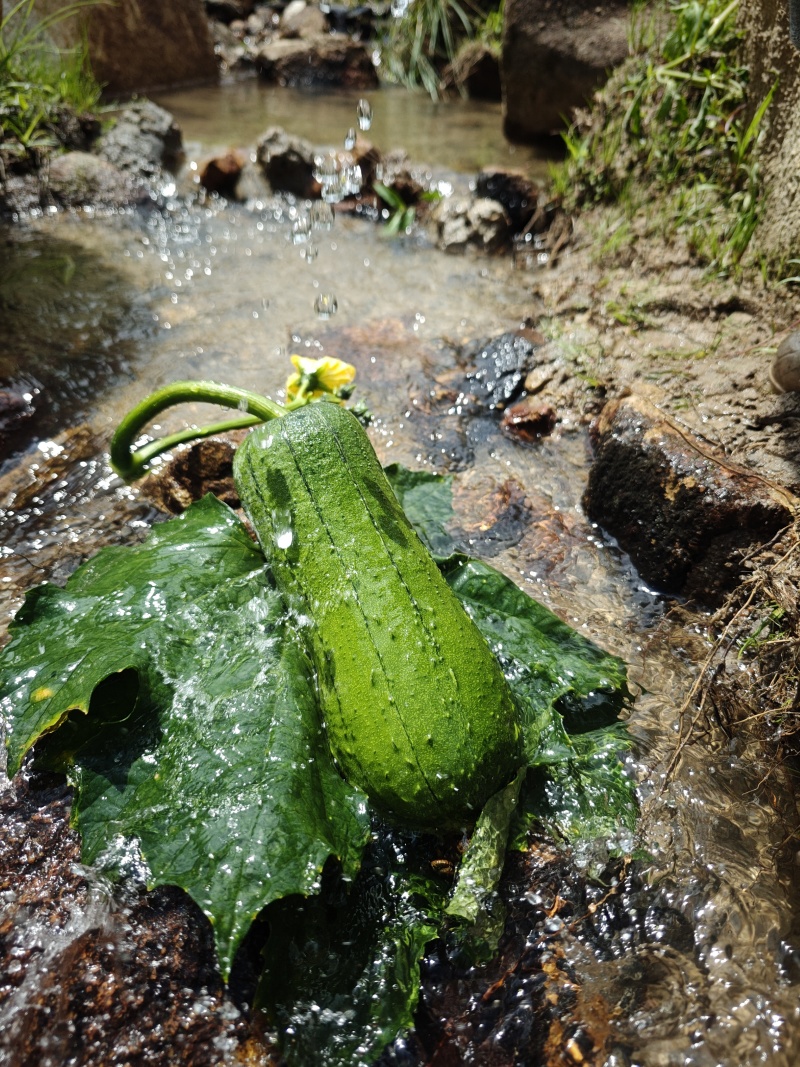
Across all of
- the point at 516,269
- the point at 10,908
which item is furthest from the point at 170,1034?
the point at 516,269

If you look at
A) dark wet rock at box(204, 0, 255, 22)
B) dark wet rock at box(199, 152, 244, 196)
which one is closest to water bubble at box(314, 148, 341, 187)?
dark wet rock at box(199, 152, 244, 196)

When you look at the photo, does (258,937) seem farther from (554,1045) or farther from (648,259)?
(648,259)

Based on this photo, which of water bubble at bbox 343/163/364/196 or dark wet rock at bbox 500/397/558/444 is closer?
dark wet rock at bbox 500/397/558/444

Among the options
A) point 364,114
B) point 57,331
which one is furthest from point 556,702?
point 364,114

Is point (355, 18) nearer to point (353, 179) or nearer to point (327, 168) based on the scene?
point (327, 168)

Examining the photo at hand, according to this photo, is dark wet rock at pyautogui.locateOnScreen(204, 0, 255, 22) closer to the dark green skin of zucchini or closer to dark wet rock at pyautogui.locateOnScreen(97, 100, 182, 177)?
dark wet rock at pyautogui.locateOnScreen(97, 100, 182, 177)
